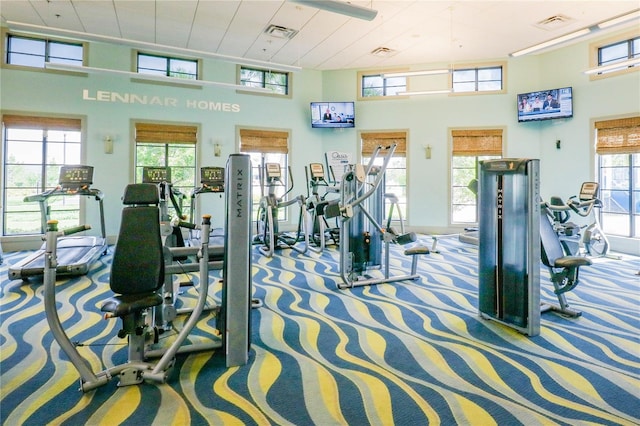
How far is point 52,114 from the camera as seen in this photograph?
7.20m

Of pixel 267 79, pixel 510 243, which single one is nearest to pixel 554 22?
pixel 510 243

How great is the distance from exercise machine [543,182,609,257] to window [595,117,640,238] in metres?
0.86

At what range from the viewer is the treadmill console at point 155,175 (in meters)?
6.43

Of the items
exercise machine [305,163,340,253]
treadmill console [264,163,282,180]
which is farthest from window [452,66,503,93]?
treadmill console [264,163,282,180]

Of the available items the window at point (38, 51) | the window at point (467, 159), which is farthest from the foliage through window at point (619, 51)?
the window at point (38, 51)

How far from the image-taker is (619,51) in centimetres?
718

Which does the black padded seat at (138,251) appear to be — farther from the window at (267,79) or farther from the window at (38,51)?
the window at (267,79)

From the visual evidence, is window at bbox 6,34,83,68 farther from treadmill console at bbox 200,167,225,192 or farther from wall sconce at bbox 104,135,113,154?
treadmill console at bbox 200,167,225,192

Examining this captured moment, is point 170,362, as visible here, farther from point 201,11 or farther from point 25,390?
point 201,11

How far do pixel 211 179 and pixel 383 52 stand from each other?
15.3 ft

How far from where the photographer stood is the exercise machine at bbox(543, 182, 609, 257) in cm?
599

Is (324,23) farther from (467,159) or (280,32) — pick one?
(467,159)

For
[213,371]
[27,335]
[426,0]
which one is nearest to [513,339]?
[213,371]

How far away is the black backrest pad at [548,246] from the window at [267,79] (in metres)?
7.01
